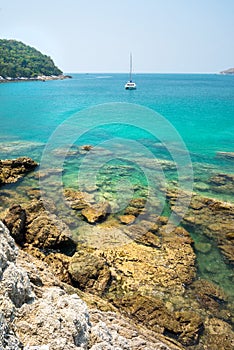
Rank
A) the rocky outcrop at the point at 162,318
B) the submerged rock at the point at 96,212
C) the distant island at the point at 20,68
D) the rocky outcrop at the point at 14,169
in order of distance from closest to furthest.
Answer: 1. the rocky outcrop at the point at 162,318
2. the submerged rock at the point at 96,212
3. the rocky outcrop at the point at 14,169
4. the distant island at the point at 20,68

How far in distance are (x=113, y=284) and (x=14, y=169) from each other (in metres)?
16.7

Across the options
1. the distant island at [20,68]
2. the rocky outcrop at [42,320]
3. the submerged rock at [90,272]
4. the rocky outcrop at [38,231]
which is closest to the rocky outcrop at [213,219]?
the submerged rock at [90,272]

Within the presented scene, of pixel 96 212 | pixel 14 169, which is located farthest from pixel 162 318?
pixel 14 169

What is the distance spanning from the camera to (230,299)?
470 inches

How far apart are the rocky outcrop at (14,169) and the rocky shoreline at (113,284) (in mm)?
4451

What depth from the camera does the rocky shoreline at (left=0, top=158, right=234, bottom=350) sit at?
5.43 metres

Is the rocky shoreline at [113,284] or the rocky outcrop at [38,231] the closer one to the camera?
the rocky shoreline at [113,284]

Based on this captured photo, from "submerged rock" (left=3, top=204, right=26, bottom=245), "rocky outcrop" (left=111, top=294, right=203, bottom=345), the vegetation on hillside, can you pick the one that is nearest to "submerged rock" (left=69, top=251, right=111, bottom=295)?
"rocky outcrop" (left=111, top=294, right=203, bottom=345)

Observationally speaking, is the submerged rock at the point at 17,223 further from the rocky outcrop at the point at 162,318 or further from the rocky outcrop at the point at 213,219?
the rocky outcrop at the point at 213,219

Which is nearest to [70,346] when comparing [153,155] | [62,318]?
[62,318]

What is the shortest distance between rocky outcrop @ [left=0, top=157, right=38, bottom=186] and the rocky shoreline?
445cm

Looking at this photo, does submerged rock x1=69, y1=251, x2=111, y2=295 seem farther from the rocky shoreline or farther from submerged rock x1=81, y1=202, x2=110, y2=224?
submerged rock x1=81, y1=202, x2=110, y2=224

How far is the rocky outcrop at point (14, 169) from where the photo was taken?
2309 cm

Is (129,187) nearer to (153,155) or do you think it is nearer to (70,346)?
(153,155)
